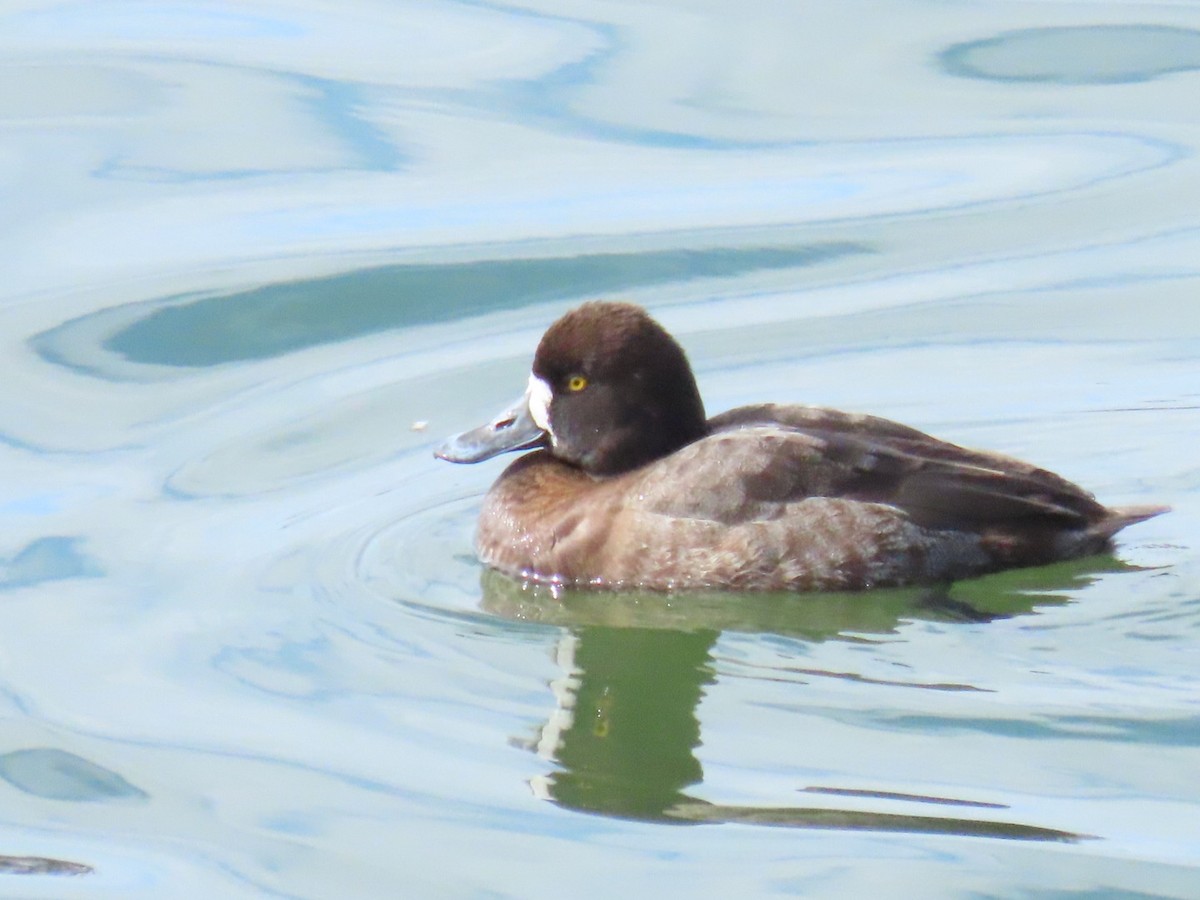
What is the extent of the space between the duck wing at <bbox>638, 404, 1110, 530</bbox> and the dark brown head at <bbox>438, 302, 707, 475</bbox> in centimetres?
26

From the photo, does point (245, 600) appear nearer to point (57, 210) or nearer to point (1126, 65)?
point (57, 210)

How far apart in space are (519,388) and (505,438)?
129cm

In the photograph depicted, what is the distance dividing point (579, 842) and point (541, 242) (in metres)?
4.97

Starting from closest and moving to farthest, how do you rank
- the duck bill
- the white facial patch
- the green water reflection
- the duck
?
1. the duck
2. the white facial patch
3. the duck bill
4. the green water reflection

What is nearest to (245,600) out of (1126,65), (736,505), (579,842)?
(736,505)

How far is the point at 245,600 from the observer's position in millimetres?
6184

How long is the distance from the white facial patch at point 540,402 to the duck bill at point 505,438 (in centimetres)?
2

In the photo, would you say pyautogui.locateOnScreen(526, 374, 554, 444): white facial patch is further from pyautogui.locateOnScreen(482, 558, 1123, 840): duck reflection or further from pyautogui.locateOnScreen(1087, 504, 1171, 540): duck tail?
pyautogui.locateOnScreen(1087, 504, 1171, 540): duck tail

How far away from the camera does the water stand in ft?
15.5

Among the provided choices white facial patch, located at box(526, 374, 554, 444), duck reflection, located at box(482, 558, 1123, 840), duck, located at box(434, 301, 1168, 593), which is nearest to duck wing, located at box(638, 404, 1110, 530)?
duck, located at box(434, 301, 1168, 593)

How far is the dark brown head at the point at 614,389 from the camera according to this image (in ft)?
21.1

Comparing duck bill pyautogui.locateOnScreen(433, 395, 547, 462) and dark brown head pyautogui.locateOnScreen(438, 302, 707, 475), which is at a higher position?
dark brown head pyautogui.locateOnScreen(438, 302, 707, 475)

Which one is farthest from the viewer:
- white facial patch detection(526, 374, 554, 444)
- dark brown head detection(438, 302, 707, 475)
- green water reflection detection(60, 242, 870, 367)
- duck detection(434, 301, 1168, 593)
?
green water reflection detection(60, 242, 870, 367)

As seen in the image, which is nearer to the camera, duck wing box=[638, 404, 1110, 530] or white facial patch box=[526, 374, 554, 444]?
duck wing box=[638, 404, 1110, 530]
